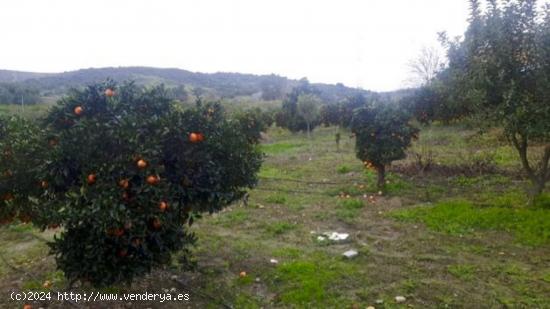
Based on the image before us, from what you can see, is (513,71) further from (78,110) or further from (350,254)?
(78,110)

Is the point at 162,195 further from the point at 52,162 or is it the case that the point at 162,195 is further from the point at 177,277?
the point at 177,277

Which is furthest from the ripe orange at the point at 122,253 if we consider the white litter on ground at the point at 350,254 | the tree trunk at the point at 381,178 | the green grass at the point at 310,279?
Answer: the tree trunk at the point at 381,178

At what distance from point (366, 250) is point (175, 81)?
3222 inches

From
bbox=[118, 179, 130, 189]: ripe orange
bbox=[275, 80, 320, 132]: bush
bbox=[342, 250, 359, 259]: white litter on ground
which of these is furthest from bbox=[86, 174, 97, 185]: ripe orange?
bbox=[275, 80, 320, 132]: bush

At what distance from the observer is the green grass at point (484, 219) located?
31.4ft

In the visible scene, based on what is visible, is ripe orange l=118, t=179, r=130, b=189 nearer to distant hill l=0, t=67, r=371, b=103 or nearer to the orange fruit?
the orange fruit

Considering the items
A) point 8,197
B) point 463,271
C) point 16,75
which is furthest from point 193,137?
point 16,75

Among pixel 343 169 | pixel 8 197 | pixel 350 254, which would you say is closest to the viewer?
A: pixel 8 197

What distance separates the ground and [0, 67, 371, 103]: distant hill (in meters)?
55.1

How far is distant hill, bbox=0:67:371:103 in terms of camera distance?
74875mm

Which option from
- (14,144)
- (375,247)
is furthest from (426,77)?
(14,144)

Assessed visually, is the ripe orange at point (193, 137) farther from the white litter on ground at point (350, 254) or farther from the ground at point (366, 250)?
the white litter on ground at point (350, 254)

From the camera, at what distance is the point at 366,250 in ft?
29.6

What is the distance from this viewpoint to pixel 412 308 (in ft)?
21.7
